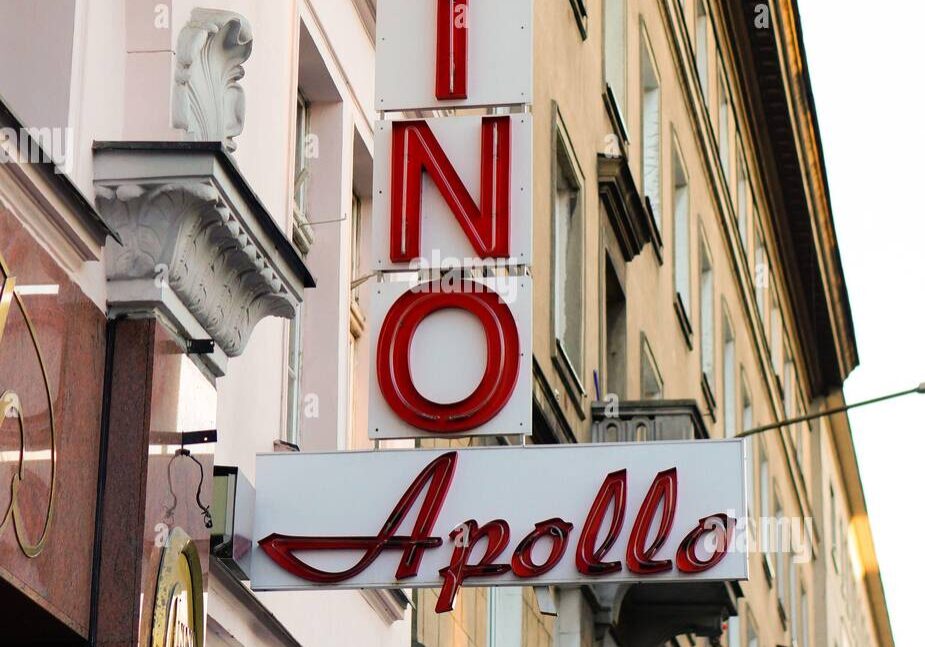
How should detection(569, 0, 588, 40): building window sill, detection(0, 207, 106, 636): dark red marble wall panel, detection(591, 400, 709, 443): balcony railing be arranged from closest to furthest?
1. detection(0, 207, 106, 636): dark red marble wall panel
2. detection(591, 400, 709, 443): balcony railing
3. detection(569, 0, 588, 40): building window sill

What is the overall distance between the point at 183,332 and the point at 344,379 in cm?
404

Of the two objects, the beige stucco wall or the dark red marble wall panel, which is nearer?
the dark red marble wall panel

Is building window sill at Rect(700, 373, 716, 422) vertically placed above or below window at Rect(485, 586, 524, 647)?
above

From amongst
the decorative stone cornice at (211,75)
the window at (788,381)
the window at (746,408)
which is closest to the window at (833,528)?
the window at (788,381)

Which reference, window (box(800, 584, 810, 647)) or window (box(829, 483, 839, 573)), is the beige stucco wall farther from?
window (box(829, 483, 839, 573))

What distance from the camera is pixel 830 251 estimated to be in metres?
47.1

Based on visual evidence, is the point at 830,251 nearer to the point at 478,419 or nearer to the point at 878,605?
the point at 878,605

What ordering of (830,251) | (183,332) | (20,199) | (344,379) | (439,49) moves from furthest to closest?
(830,251)
(344,379)
(439,49)
(183,332)
(20,199)

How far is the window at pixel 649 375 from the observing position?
2488cm

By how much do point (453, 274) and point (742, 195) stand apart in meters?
27.6

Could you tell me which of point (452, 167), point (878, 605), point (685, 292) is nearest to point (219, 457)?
point (452, 167)

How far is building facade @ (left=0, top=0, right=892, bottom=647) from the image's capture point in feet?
23.7

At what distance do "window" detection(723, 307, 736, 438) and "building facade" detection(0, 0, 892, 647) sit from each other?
19.1 ft

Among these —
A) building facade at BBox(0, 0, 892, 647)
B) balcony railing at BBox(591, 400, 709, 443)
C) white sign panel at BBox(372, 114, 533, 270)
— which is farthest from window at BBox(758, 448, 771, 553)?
white sign panel at BBox(372, 114, 533, 270)
